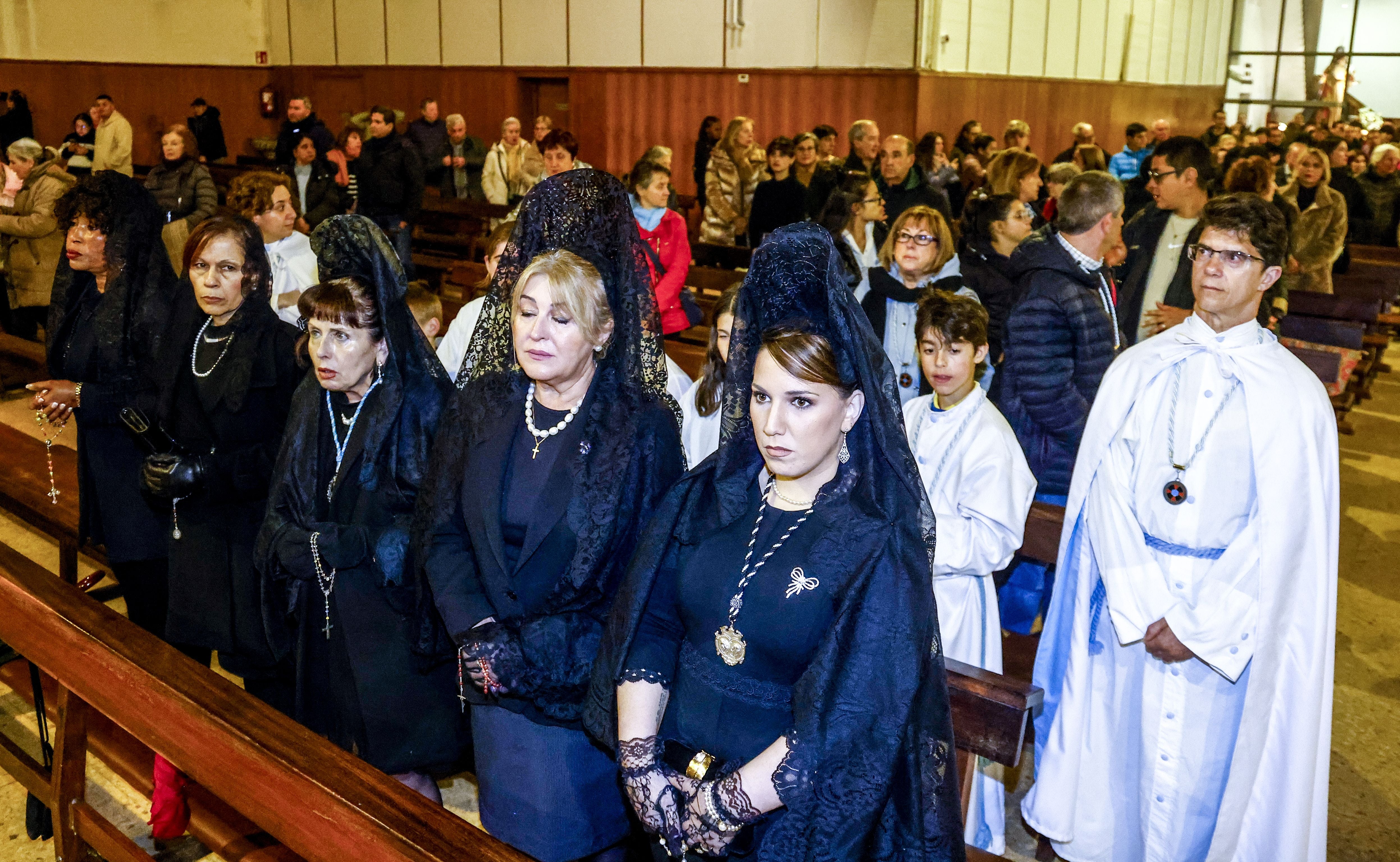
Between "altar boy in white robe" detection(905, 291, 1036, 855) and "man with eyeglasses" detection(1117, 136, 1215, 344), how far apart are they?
7.27 feet

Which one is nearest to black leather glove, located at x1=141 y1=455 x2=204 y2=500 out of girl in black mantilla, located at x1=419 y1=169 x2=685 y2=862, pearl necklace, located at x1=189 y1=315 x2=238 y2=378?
pearl necklace, located at x1=189 y1=315 x2=238 y2=378

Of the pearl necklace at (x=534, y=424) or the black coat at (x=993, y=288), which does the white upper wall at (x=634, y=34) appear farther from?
the pearl necklace at (x=534, y=424)

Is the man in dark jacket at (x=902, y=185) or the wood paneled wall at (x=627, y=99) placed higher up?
the wood paneled wall at (x=627, y=99)

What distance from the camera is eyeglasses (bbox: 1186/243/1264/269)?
122 inches

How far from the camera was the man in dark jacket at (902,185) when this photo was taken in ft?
25.5

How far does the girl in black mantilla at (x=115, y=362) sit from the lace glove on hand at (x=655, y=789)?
8.08ft

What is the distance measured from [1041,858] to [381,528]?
218 centimetres

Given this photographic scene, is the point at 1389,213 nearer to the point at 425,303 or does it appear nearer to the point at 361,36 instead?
the point at 425,303

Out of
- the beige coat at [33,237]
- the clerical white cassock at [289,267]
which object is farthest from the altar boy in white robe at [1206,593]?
the beige coat at [33,237]

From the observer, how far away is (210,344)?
3684 millimetres

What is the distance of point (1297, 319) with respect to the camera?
8531 millimetres

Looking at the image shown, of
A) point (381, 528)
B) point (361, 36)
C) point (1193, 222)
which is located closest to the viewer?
point (381, 528)

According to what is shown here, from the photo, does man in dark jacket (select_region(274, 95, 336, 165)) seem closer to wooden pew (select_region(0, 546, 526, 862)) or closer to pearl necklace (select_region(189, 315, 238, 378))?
pearl necklace (select_region(189, 315, 238, 378))

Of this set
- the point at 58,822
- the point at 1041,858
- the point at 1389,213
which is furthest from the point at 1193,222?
the point at 1389,213
